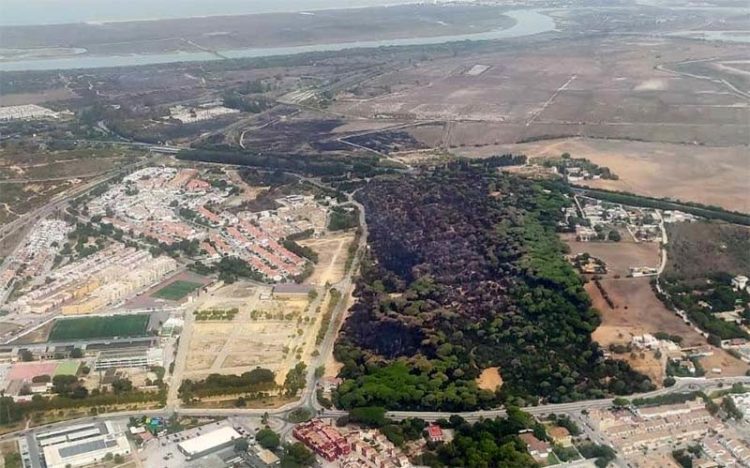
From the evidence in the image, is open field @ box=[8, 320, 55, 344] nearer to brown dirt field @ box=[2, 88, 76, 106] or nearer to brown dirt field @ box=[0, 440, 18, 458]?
brown dirt field @ box=[0, 440, 18, 458]

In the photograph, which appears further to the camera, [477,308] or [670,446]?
[477,308]

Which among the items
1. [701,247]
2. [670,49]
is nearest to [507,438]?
[701,247]

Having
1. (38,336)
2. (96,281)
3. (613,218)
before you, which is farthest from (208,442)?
(613,218)

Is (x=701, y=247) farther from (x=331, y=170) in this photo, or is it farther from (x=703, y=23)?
(x=703, y=23)

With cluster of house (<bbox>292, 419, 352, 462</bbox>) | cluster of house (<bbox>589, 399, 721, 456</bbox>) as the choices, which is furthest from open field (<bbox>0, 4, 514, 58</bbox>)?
cluster of house (<bbox>589, 399, 721, 456</bbox>)

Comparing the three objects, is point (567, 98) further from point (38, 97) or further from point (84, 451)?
point (84, 451)

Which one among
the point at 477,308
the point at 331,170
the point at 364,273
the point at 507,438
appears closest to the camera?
the point at 507,438
